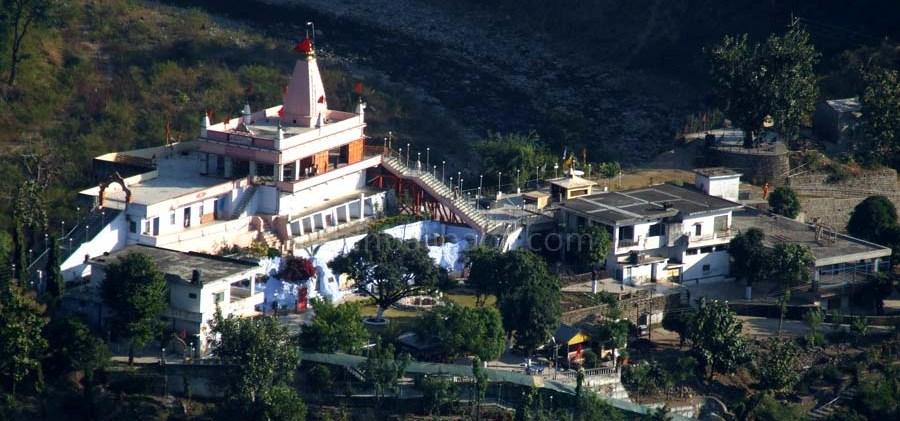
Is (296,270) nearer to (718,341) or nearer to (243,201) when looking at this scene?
(243,201)

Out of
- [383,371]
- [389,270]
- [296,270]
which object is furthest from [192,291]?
[389,270]

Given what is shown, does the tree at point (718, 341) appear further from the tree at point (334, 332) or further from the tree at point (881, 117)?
the tree at point (881, 117)

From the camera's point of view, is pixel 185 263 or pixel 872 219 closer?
pixel 185 263

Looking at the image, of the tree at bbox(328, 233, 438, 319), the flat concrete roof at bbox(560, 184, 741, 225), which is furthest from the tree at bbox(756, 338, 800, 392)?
the tree at bbox(328, 233, 438, 319)

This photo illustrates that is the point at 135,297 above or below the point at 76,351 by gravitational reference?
above

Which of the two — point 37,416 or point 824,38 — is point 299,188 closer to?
point 37,416
